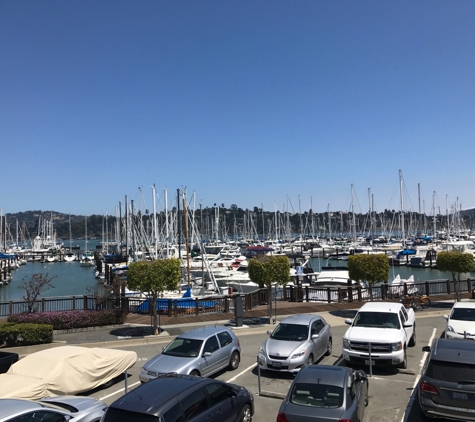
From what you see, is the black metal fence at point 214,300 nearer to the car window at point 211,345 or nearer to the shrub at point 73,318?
the shrub at point 73,318

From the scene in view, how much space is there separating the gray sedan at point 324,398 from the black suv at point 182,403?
1.09 metres

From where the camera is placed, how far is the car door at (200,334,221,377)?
12.2m

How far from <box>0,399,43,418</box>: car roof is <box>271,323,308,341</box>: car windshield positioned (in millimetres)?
8054

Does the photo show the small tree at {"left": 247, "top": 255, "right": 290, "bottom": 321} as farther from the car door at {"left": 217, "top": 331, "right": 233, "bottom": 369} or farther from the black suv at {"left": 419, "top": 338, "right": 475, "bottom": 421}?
the black suv at {"left": 419, "top": 338, "right": 475, "bottom": 421}

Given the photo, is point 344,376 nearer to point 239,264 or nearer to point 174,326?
point 174,326

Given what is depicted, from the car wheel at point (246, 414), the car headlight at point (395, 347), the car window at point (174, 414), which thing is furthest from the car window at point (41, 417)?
the car headlight at point (395, 347)

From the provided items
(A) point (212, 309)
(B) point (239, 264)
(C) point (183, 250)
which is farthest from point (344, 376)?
(C) point (183, 250)

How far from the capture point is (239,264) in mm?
70125

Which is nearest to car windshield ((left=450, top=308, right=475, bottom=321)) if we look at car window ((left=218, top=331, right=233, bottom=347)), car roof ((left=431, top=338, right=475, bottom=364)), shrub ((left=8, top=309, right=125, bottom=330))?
car roof ((left=431, top=338, right=475, bottom=364))

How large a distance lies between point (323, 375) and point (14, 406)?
608 cm

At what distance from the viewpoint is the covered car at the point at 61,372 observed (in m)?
10.2

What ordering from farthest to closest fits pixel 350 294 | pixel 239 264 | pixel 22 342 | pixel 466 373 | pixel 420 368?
pixel 239 264, pixel 350 294, pixel 22 342, pixel 420 368, pixel 466 373

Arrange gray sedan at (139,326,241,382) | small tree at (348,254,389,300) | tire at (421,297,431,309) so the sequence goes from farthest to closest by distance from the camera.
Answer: tire at (421,297,431,309), small tree at (348,254,389,300), gray sedan at (139,326,241,382)

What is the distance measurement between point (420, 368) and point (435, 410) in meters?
5.22
